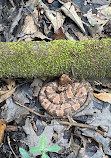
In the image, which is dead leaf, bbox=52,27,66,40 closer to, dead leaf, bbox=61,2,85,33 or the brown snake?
dead leaf, bbox=61,2,85,33

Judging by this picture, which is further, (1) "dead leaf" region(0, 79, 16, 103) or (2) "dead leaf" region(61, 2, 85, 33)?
(2) "dead leaf" region(61, 2, 85, 33)

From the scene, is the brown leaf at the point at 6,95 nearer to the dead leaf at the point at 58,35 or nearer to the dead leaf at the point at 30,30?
the dead leaf at the point at 30,30

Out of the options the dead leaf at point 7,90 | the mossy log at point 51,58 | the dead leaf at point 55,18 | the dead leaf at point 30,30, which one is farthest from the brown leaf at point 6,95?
the dead leaf at point 55,18

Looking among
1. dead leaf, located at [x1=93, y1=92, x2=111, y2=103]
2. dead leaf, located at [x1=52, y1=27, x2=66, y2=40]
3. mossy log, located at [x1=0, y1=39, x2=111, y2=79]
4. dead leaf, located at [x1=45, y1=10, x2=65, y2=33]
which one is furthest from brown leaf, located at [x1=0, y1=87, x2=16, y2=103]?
dead leaf, located at [x1=45, y1=10, x2=65, y2=33]

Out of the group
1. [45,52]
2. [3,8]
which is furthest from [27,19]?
[45,52]

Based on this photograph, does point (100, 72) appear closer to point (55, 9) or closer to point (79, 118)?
point (79, 118)
